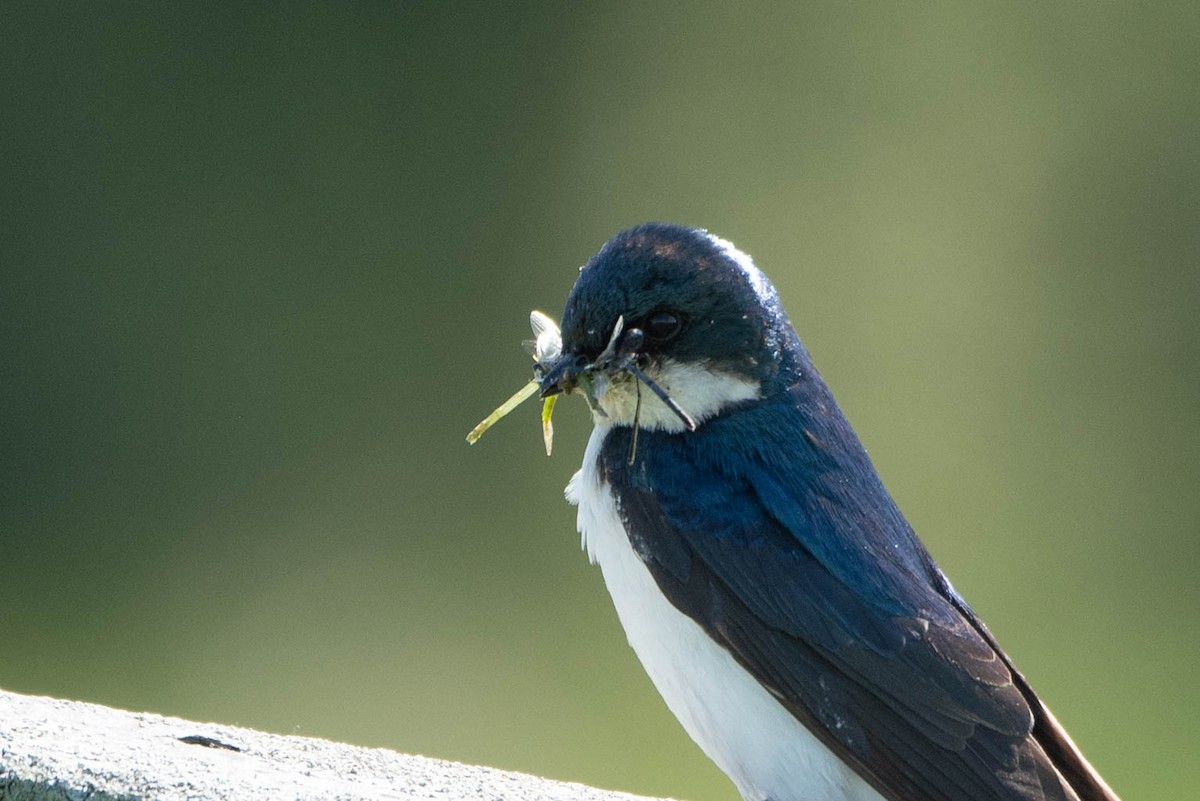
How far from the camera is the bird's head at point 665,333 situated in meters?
2.08

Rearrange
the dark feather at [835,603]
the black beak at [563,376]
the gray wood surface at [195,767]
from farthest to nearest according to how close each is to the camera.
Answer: the black beak at [563,376] → the dark feather at [835,603] → the gray wood surface at [195,767]

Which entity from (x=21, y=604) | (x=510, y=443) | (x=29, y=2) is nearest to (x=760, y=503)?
(x=510, y=443)

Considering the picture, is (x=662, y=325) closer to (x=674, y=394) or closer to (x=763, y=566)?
(x=674, y=394)

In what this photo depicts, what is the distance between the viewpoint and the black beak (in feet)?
6.78

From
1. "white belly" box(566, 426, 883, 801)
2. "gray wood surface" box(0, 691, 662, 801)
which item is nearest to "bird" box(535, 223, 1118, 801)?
"white belly" box(566, 426, 883, 801)

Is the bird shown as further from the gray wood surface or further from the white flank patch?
the gray wood surface

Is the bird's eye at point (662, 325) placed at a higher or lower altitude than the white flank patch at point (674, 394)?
higher

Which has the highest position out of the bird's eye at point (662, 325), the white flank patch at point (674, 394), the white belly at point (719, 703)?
the bird's eye at point (662, 325)

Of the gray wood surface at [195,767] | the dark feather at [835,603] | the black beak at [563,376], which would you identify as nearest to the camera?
the gray wood surface at [195,767]

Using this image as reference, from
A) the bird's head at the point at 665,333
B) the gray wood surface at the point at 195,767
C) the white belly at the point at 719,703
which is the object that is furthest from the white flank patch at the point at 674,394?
the gray wood surface at the point at 195,767

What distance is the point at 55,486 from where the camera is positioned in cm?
462

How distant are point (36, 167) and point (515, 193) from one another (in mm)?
1201

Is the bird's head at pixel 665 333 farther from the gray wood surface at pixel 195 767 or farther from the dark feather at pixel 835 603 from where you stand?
the gray wood surface at pixel 195 767

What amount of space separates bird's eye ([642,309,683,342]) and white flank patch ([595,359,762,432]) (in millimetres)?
29
